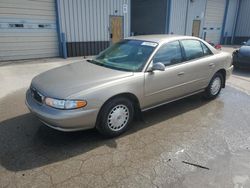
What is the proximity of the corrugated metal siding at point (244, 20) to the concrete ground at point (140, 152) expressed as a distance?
17454 millimetres

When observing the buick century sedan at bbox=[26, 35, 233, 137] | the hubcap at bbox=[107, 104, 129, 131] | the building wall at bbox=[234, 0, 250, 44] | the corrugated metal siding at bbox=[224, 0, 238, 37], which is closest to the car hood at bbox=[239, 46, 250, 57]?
the buick century sedan at bbox=[26, 35, 233, 137]

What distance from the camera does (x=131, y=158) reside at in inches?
119

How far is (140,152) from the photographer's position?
315 cm

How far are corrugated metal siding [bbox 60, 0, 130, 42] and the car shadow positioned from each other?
695 cm

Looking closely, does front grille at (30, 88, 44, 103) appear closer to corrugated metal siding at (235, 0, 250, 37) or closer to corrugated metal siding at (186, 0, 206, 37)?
corrugated metal siding at (186, 0, 206, 37)

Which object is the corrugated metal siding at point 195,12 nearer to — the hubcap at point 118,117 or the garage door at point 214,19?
the garage door at point 214,19

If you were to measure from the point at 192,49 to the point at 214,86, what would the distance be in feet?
4.01

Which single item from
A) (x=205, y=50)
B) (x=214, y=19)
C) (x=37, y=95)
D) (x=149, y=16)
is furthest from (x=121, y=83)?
(x=214, y=19)

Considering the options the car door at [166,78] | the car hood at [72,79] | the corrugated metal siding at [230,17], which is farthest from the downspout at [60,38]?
the corrugated metal siding at [230,17]

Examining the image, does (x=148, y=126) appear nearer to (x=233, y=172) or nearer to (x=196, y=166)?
(x=196, y=166)

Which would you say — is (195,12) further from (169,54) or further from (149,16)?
(169,54)

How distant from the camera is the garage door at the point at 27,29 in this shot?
8875 mm

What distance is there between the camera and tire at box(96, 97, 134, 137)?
3.27 meters

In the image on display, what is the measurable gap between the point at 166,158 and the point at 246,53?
24.1 feet
